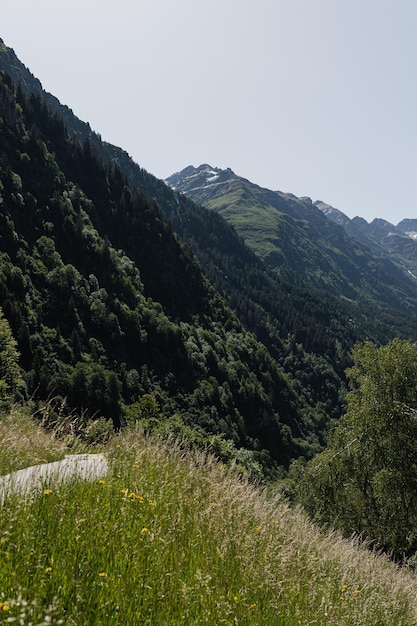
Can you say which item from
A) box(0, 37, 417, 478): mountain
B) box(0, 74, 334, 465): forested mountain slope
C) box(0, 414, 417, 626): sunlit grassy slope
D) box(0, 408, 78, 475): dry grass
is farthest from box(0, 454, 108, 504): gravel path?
box(0, 37, 417, 478): mountain

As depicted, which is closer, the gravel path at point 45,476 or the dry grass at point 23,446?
the gravel path at point 45,476

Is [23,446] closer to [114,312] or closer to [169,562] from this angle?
[169,562]

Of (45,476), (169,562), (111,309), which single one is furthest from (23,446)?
(111,309)

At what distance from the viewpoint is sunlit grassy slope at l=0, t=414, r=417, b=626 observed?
3.08 meters

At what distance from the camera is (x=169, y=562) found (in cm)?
400

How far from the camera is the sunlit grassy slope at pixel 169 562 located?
3.08 metres

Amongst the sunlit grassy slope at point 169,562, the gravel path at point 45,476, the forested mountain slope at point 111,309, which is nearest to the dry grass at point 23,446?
the sunlit grassy slope at point 169,562

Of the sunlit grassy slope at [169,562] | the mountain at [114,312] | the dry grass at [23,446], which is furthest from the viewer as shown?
the mountain at [114,312]

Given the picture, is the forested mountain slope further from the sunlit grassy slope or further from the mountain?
the sunlit grassy slope

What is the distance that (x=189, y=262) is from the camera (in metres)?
194

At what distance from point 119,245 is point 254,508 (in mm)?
178237

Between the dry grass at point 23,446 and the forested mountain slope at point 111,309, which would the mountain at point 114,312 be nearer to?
the forested mountain slope at point 111,309

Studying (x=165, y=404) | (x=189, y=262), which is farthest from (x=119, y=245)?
(x=165, y=404)

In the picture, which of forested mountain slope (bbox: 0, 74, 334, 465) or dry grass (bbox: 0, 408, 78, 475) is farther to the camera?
forested mountain slope (bbox: 0, 74, 334, 465)
